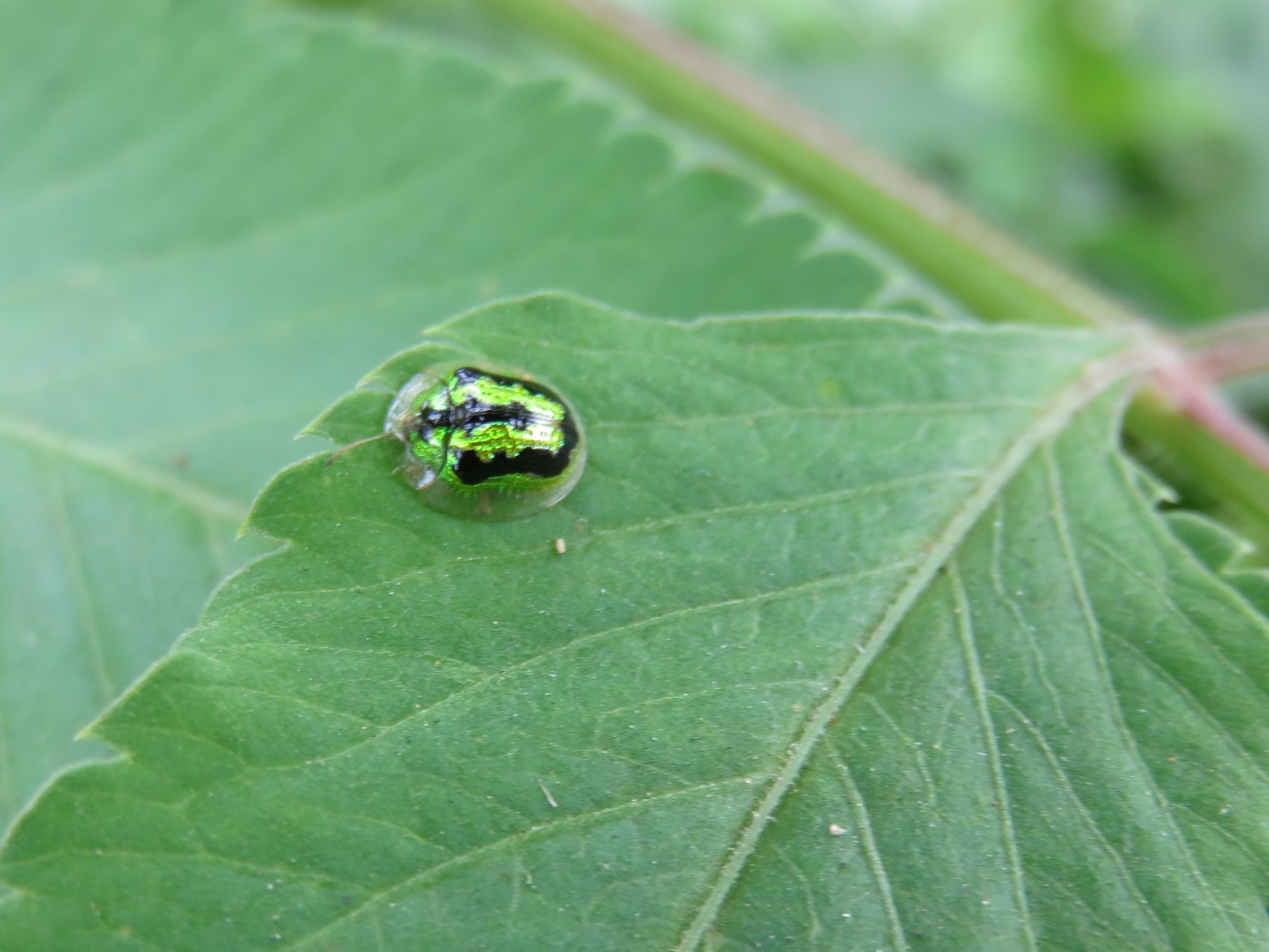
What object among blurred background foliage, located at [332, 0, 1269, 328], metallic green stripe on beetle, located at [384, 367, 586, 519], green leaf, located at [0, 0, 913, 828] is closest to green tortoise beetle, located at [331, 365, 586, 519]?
metallic green stripe on beetle, located at [384, 367, 586, 519]

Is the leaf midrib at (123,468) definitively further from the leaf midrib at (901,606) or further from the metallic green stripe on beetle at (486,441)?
the leaf midrib at (901,606)

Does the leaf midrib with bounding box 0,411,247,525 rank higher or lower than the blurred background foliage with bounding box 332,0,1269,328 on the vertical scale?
lower

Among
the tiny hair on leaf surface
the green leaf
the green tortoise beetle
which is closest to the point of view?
the tiny hair on leaf surface

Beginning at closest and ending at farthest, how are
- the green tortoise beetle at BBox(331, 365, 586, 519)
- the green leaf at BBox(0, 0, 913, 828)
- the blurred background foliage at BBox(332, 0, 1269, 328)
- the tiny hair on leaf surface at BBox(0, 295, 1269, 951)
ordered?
the tiny hair on leaf surface at BBox(0, 295, 1269, 951), the green tortoise beetle at BBox(331, 365, 586, 519), the green leaf at BBox(0, 0, 913, 828), the blurred background foliage at BBox(332, 0, 1269, 328)

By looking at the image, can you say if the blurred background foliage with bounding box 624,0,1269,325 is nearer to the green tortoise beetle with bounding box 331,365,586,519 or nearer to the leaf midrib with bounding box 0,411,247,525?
Answer: the green tortoise beetle with bounding box 331,365,586,519

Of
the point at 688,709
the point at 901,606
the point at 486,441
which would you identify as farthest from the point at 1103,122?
the point at 688,709

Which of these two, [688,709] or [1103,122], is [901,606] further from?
[1103,122]

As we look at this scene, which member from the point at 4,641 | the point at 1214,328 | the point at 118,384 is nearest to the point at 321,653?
the point at 4,641
